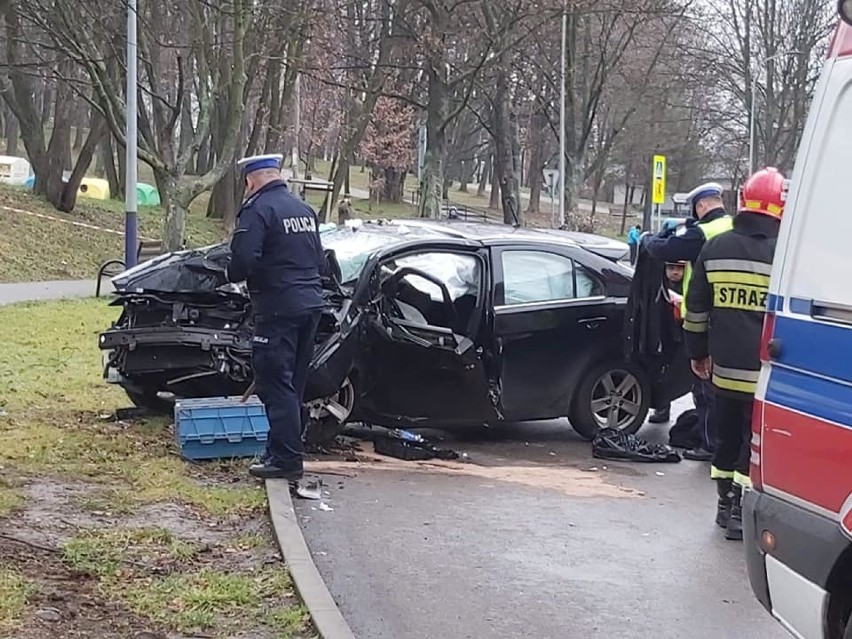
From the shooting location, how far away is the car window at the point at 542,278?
32.0 feet

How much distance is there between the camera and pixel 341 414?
29.1ft

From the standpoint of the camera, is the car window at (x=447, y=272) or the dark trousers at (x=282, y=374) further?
the car window at (x=447, y=272)

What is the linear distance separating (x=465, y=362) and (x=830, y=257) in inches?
212

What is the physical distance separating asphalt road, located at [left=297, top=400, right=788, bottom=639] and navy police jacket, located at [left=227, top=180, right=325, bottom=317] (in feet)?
4.01

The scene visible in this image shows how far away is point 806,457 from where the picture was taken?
395 cm

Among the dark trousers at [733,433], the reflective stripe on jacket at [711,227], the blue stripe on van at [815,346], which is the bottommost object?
the dark trousers at [733,433]

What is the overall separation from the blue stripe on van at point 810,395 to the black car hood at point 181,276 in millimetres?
5520

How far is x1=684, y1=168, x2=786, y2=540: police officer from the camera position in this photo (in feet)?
22.4

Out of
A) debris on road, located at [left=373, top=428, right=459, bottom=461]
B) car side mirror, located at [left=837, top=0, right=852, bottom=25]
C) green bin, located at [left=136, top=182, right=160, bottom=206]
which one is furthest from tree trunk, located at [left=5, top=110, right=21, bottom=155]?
car side mirror, located at [left=837, top=0, right=852, bottom=25]

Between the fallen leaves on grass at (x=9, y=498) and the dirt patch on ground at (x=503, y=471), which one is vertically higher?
the fallen leaves on grass at (x=9, y=498)

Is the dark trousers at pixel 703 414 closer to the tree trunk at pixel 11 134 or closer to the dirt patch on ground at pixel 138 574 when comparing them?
the dirt patch on ground at pixel 138 574

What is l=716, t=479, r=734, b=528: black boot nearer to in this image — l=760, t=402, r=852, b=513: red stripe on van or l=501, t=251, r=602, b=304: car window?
l=501, t=251, r=602, b=304: car window

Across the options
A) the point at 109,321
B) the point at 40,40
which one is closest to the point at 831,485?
the point at 109,321

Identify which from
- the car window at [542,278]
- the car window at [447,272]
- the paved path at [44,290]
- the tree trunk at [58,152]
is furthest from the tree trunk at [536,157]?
the car window at [447,272]
